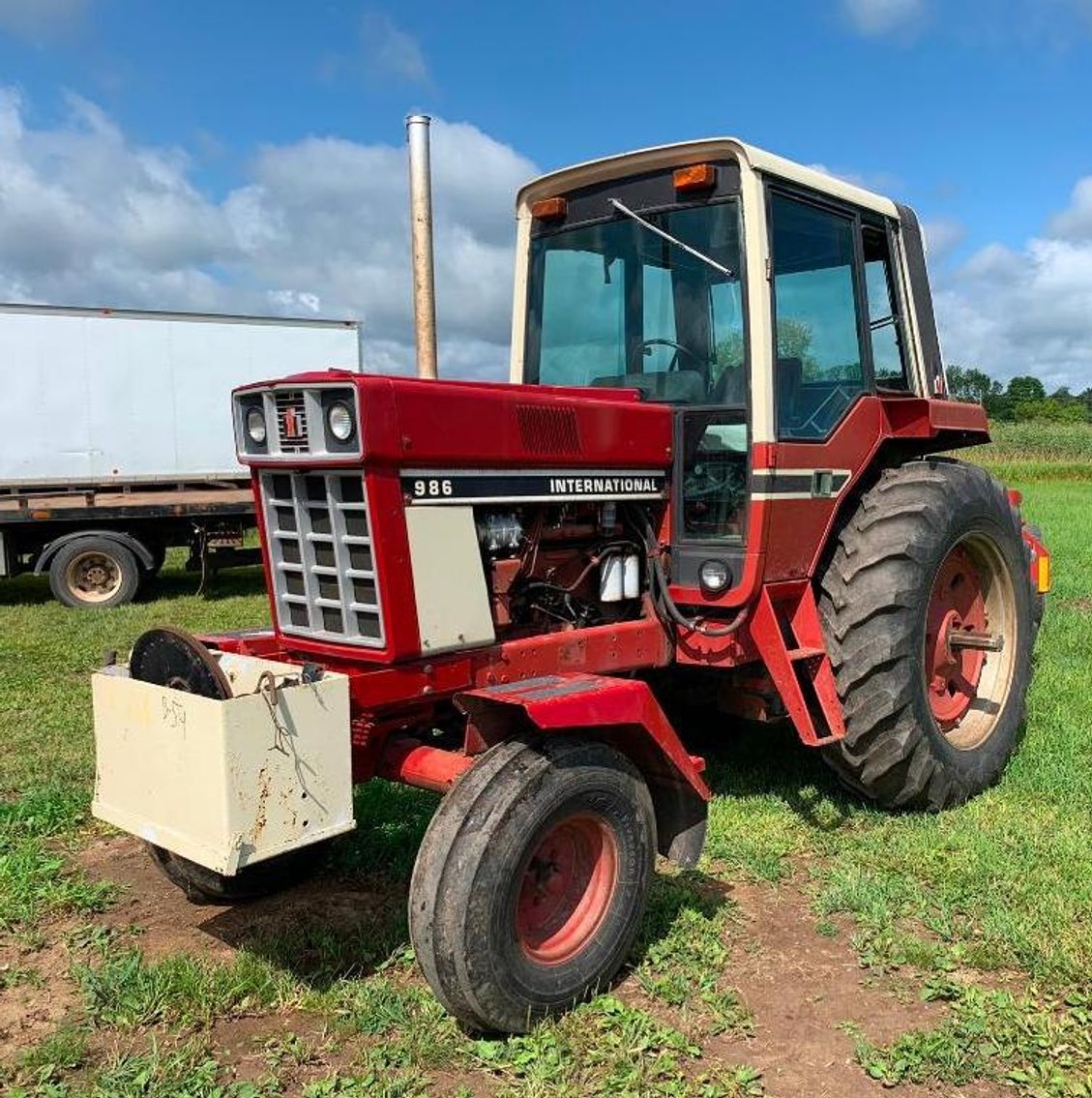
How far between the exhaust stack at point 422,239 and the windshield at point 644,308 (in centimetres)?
202

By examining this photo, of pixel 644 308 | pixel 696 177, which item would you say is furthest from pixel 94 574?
pixel 696 177

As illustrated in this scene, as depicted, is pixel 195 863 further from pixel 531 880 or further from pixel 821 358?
pixel 821 358

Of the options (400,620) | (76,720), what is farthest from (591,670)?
(76,720)

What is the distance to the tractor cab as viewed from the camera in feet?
13.5

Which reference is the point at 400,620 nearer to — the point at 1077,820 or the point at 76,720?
the point at 1077,820

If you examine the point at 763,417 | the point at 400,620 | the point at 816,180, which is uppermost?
the point at 816,180

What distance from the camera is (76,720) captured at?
644 cm

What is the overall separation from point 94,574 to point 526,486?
934 cm

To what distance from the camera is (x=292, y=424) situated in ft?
11.2

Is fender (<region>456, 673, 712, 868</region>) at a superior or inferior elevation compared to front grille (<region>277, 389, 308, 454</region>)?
inferior

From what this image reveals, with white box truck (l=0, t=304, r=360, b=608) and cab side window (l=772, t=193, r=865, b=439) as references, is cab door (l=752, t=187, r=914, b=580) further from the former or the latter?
white box truck (l=0, t=304, r=360, b=608)

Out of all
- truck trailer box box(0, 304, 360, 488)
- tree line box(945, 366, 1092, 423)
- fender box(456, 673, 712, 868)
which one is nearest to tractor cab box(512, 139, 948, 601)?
fender box(456, 673, 712, 868)

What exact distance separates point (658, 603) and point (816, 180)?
1.91 m

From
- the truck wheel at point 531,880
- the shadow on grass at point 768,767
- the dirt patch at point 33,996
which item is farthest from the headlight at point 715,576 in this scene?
the dirt patch at point 33,996
